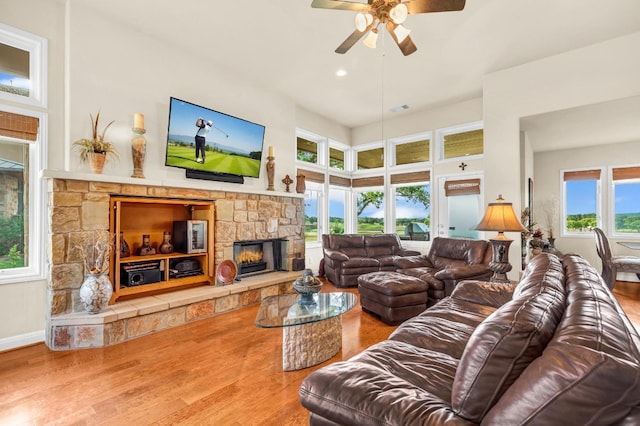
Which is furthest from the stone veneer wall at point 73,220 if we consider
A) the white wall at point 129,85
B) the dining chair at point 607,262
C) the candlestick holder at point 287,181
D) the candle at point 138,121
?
the dining chair at point 607,262

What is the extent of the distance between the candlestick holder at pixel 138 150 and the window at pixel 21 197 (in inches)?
29.7

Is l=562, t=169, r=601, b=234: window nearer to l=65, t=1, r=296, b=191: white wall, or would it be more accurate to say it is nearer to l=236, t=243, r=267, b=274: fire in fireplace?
l=236, t=243, r=267, b=274: fire in fireplace

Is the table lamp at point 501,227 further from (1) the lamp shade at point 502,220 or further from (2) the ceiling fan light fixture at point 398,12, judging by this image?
(2) the ceiling fan light fixture at point 398,12

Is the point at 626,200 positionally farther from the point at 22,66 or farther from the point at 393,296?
the point at 22,66

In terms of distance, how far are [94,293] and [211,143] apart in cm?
218

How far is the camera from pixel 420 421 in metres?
1.06

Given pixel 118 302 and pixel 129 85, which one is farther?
pixel 129 85

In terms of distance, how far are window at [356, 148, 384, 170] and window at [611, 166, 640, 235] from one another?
442 cm

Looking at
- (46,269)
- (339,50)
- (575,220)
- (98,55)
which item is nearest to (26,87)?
(98,55)

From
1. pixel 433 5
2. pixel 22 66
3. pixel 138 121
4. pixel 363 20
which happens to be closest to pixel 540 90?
pixel 433 5

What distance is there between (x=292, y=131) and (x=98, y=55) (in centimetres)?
287

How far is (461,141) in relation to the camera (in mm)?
5906

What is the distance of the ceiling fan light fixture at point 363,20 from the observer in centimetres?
243

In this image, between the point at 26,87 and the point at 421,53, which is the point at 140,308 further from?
the point at 421,53
